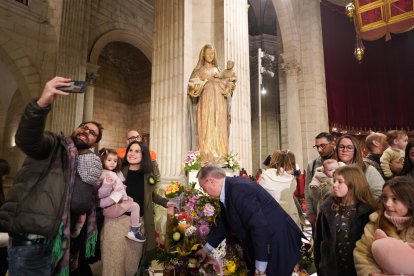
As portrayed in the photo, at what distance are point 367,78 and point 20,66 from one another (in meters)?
13.3

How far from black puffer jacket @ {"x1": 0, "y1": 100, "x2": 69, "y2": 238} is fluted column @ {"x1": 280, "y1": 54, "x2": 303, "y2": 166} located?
31.6ft

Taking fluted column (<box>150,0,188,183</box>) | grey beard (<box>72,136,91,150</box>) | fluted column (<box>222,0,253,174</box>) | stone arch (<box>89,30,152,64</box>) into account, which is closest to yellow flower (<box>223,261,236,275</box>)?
grey beard (<box>72,136,91,150</box>)

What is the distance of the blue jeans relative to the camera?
5.20ft

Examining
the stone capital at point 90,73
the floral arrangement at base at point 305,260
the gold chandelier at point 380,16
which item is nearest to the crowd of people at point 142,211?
the floral arrangement at base at point 305,260

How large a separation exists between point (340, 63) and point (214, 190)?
11903 mm

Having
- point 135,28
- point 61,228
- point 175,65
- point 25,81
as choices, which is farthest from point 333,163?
point 135,28

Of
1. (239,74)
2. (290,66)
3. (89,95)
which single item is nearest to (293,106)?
(290,66)

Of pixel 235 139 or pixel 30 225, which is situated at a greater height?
pixel 235 139

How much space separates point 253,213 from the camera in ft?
6.33

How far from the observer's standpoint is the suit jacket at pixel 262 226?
6.18 feet

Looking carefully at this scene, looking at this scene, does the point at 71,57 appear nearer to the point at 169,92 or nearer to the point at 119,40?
the point at 119,40

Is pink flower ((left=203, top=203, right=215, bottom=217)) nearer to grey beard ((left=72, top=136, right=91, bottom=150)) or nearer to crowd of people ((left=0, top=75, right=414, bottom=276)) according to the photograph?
crowd of people ((left=0, top=75, right=414, bottom=276))

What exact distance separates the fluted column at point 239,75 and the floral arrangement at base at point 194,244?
2830mm

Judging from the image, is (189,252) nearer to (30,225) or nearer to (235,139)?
(30,225)
